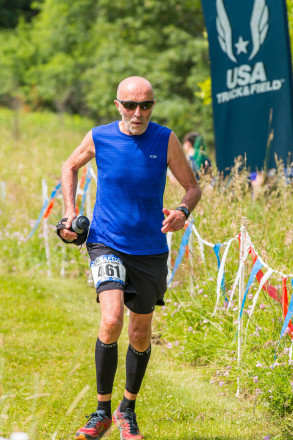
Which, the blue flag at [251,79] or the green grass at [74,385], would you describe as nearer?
the green grass at [74,385]

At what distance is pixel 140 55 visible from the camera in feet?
78.7

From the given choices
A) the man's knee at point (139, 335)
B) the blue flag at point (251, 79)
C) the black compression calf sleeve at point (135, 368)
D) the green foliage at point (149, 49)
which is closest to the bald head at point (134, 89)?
the man's knee at point (139, 335)

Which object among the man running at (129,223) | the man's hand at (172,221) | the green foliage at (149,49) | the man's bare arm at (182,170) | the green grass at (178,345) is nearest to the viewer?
the man's hand at (172,221)

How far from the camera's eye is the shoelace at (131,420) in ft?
13.4

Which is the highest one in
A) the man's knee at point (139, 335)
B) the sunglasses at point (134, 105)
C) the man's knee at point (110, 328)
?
the sunglasses at point (134, 105)

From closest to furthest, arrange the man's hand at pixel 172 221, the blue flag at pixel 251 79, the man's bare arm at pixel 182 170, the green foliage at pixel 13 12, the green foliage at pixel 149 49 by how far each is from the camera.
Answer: the man's hand at pixel 172 221, the man's bare arm at pixel 182 170, the blue flag at pixel 251 79, the green foliage at pixel 149 49, the green foliage at pixel 13 12

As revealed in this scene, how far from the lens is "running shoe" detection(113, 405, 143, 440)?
13.3 ft

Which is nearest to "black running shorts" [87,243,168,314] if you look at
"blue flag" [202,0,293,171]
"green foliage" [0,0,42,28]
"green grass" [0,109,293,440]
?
"green grass" [0,109,293,440]

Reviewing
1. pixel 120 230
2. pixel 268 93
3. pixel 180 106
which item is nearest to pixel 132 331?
pixel 120 230

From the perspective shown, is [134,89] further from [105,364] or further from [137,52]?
[137,52]

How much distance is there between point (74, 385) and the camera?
5.04 m

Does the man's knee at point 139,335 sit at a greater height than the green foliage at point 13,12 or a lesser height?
lesser

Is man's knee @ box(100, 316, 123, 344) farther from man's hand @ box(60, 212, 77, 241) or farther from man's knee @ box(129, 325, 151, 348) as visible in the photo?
man's hand @ box(60, 212, 77, 241)

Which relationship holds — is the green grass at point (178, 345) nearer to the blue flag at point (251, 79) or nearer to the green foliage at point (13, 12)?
the blue flag at point (251, 79)
